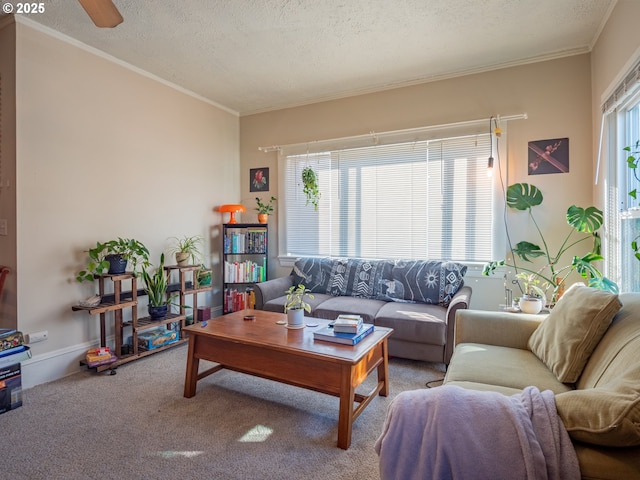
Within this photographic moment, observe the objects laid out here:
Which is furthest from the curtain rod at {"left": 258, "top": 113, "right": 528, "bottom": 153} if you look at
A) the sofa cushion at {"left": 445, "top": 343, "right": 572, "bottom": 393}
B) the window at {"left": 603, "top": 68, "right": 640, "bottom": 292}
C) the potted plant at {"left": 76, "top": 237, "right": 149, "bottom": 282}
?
the sofa cushion at {"left": 445, "top": 343, "right": 572, "bottom": 393}

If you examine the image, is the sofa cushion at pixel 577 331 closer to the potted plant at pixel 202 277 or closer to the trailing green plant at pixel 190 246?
the potted plant at pixel 202 277

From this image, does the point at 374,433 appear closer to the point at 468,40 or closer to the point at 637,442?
the point at 637,442

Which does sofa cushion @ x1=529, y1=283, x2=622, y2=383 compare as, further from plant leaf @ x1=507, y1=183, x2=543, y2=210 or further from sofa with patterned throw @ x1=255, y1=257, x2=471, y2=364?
plant leaf @ x1=507, y1=183, x2=543, y2=210

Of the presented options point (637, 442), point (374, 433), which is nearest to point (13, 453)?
point (374, 433)

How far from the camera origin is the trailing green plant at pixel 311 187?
13.9 ft

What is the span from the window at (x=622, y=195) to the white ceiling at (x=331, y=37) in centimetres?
75

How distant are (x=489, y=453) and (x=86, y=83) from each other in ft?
12.3

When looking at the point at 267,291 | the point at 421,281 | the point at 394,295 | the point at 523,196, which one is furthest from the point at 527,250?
the point at 267,291

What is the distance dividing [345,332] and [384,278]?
1470 mm

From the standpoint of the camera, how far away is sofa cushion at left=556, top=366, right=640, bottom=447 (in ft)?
3.06

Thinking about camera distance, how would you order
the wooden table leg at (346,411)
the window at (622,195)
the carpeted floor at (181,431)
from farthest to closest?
1. the window at (622,195)
2. the wooden table leg at (346,411)
3. the carpeted floor at (181,431)

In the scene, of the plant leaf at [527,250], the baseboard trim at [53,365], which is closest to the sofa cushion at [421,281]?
the plant leaf at [527,250]

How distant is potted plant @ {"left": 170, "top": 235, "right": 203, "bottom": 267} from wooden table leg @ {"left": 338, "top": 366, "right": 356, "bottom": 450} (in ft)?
7.74

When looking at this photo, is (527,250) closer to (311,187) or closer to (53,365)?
(311,187)
